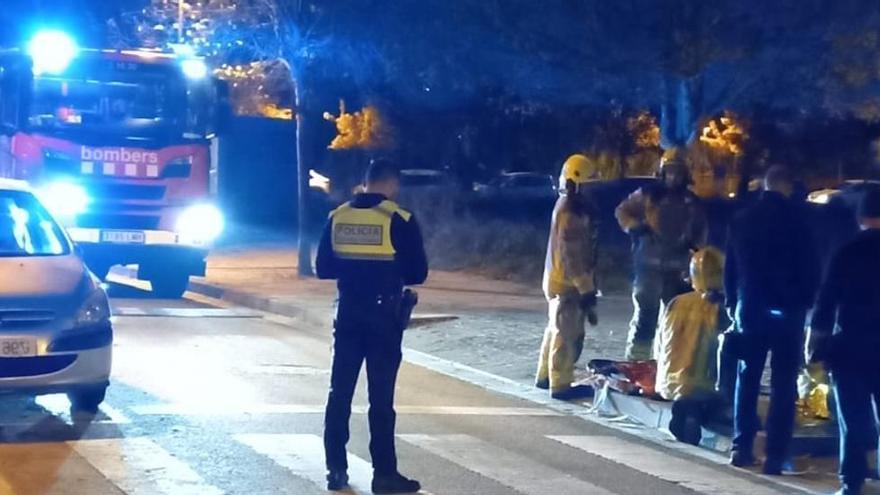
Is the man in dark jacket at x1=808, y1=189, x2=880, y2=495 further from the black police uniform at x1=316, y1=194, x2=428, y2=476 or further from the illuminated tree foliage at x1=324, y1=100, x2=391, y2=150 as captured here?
the illuminated tree foliage at x1=324, y1=100, x2=391, y2=150

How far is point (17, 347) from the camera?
10125 millimetres

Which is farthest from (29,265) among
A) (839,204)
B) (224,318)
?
(839,204)

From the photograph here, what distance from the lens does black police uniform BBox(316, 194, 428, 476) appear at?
8578mm

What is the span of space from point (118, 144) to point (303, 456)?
11.2m

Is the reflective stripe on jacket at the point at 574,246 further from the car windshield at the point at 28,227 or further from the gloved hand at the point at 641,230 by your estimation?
the car windshield at the point at 28,227

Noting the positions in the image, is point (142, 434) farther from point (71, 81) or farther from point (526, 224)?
point (526, 224)

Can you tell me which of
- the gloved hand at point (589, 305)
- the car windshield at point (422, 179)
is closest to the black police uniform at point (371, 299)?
the gloved hand at point (589, 305)

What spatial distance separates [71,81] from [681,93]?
1017 centimetres

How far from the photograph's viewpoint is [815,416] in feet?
35.6

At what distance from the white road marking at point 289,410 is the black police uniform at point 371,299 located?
8.84 ft

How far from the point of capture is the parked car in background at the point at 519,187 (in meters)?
37.0

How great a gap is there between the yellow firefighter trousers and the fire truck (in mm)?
8466

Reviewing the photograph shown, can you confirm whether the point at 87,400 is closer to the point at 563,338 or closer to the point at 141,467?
the point at 141,467

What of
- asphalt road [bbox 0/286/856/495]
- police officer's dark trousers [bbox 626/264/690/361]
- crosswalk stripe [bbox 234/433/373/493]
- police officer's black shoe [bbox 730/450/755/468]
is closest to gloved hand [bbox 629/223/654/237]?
police officer's dark trousers [bbox 626/264/690/361]
